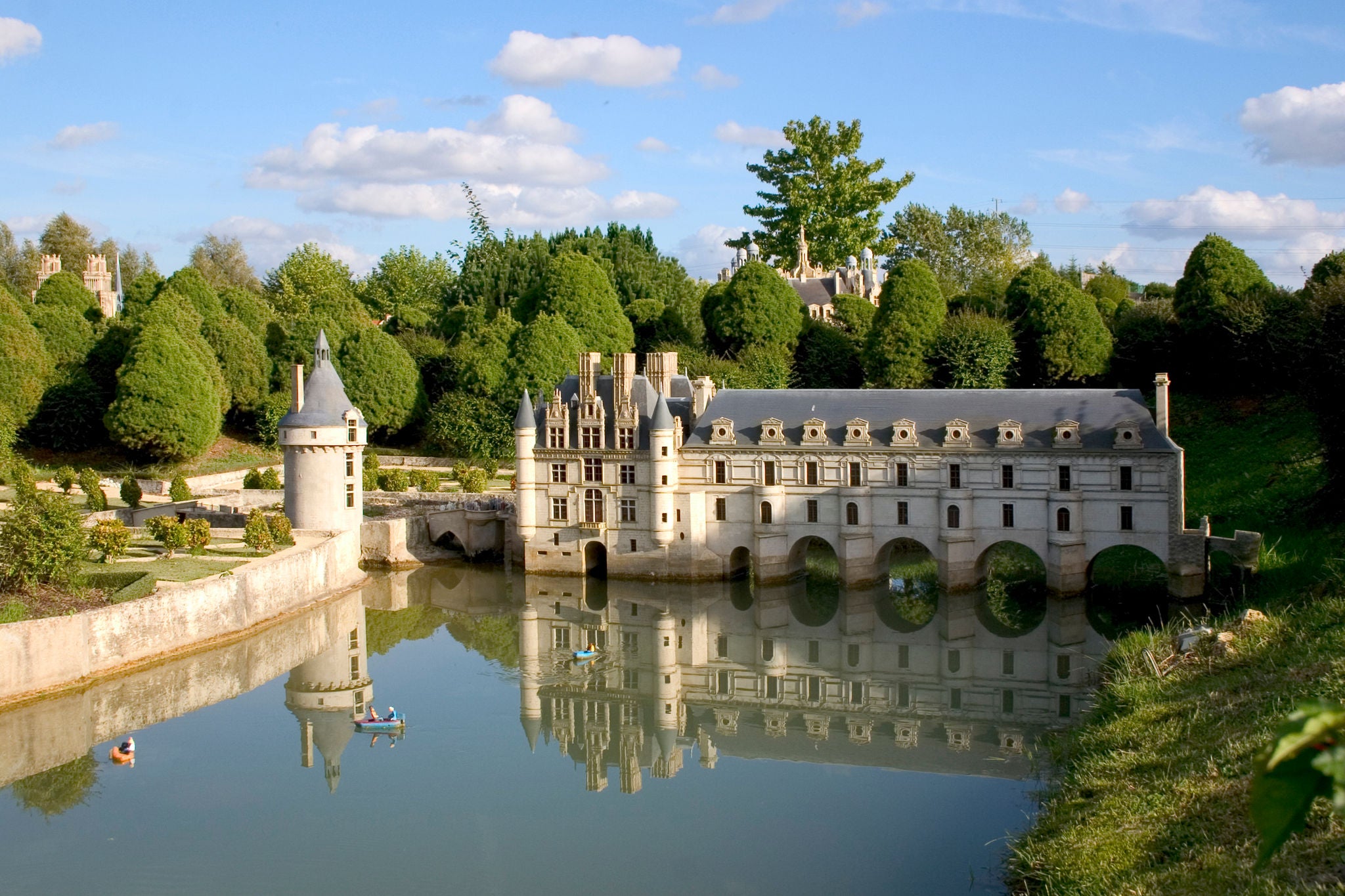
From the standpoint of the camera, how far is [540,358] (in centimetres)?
5781

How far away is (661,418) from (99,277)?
213 feet

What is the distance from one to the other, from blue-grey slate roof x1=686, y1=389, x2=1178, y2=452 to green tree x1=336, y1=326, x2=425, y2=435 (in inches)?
871

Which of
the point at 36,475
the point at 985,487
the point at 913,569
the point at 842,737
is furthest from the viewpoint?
the point at 36,475

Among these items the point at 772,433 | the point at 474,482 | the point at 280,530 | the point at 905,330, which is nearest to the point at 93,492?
the point at 280,530

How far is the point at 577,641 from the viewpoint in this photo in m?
36.9

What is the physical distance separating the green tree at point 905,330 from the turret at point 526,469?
678 inches

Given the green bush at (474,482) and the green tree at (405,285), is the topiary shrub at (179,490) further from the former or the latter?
the green tree at (405,285)

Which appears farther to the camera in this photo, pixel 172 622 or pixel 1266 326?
pixel 1266 326

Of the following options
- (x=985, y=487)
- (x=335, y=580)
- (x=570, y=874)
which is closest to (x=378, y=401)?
(x=335, y=580)

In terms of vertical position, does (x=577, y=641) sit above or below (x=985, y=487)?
below

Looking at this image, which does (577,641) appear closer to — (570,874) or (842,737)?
(842,737)

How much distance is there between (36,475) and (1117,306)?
4785 cm

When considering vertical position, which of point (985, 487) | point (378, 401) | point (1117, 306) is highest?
point (1117, 306)

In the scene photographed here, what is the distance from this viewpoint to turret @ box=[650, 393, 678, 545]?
41.8 m
